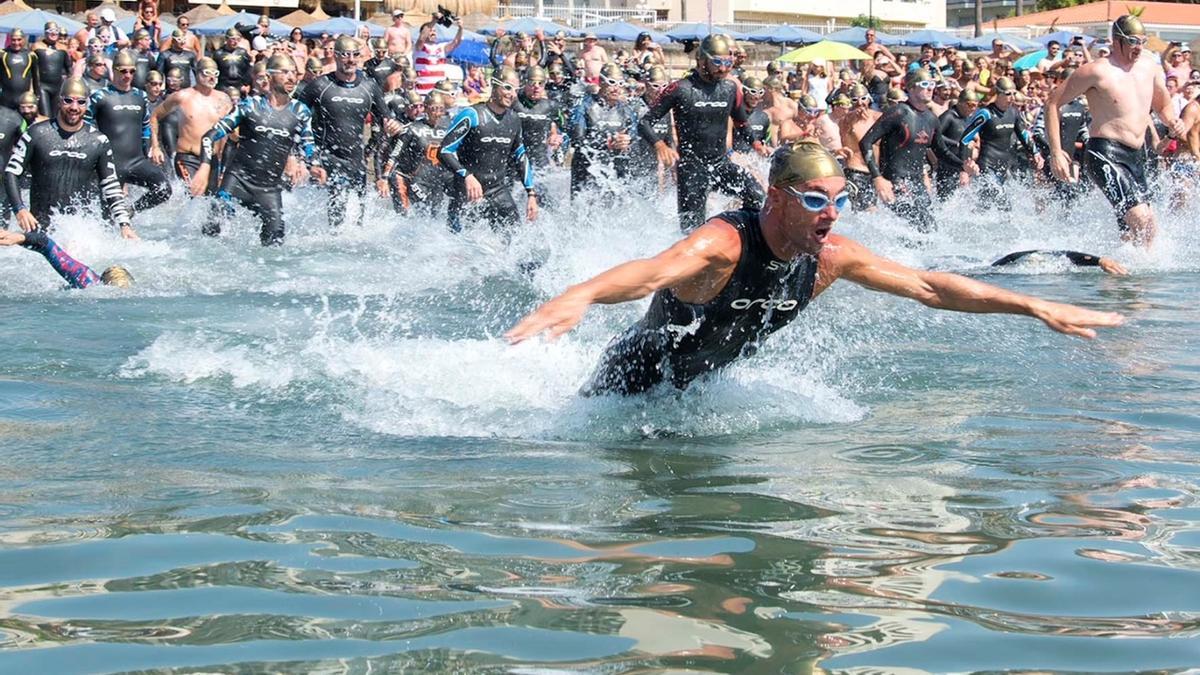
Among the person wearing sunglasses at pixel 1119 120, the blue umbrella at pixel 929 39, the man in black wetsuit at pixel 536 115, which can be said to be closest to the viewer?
the person wearing sunglasses at pixel 1119 120

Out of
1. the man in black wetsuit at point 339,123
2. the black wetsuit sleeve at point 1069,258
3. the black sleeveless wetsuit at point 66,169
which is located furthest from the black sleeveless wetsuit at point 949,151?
the black sleeveless wetsuit at point 66,169

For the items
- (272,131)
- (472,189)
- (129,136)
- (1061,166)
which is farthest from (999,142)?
(129,136)

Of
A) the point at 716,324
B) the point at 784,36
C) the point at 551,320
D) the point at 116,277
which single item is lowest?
the point at 116,277

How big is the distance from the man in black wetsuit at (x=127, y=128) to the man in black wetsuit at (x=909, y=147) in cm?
643

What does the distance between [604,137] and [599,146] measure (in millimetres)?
97

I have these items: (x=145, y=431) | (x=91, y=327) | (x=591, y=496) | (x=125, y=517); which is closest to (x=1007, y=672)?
(x=591, y=496)

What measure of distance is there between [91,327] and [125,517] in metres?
4.36

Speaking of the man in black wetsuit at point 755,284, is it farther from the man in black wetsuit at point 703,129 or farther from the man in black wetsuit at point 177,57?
the man in black wetsuit at point 177,57

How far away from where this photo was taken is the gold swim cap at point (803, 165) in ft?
17.1

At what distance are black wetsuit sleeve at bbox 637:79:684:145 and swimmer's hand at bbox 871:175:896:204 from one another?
246 cm

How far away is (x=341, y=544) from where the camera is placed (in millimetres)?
4273

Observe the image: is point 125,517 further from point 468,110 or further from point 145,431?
point 468,110

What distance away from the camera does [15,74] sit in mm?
17156

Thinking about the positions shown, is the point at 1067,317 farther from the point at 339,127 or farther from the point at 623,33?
the point at 623,33
